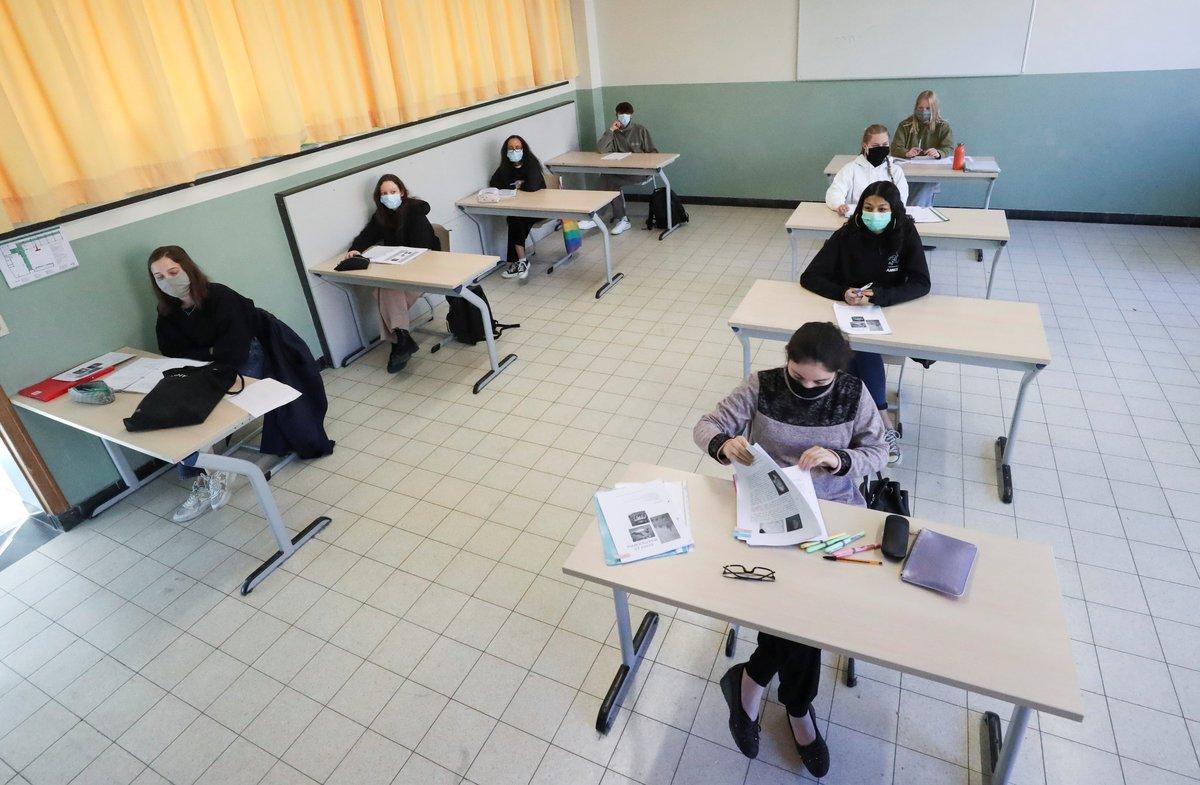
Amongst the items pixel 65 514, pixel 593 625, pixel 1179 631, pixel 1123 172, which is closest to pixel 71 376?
pixel 65 514

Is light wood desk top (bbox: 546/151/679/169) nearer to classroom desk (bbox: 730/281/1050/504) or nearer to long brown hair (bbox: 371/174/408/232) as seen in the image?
long brown hair (bbox: 371/174/408/232)

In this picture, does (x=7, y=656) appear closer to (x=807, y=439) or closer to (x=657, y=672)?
(x=657, y=672)

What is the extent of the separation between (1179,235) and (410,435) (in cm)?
671

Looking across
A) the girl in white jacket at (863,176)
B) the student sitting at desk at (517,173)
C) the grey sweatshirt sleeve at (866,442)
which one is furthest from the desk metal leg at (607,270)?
the grey sweatshirt sleeve at (866,442)

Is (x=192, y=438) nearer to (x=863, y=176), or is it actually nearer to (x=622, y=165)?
(x=863, y=176)

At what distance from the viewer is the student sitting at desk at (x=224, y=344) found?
3.50m

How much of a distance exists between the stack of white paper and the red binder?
273cm

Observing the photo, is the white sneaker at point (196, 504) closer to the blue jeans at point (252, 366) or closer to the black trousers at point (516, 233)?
the blue jeans at point (252, 366)

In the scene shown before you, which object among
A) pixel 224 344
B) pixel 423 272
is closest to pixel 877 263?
pixel 423 272

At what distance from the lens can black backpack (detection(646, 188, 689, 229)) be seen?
7141 mm

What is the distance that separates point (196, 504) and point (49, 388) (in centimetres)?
85

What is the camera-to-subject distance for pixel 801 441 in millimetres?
2289

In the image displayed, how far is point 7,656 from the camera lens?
283cm

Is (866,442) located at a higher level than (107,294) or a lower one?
lower
